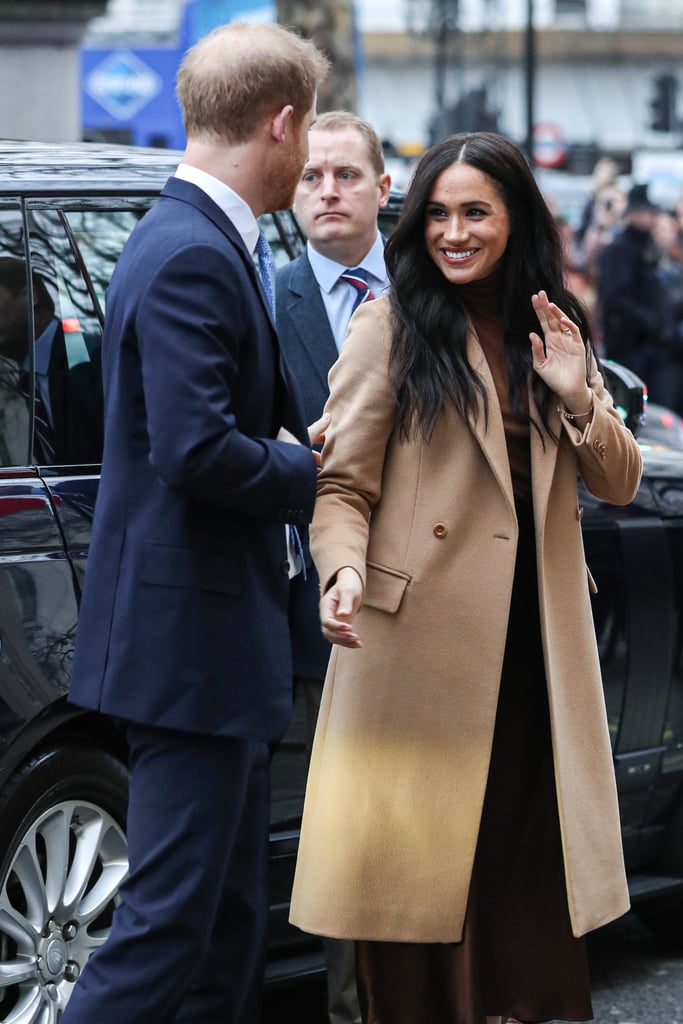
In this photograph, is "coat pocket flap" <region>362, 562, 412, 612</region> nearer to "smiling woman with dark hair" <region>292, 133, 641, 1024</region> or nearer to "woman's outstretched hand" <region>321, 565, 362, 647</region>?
"smiling woman with dark hair" <region>292, 133, 641, 1024</region>

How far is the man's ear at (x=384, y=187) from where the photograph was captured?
4430 mm

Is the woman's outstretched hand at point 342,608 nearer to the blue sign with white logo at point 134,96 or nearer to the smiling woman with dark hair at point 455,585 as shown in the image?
the smiling woman with dark hair at point 455,585

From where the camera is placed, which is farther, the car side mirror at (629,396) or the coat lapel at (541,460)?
the car side mirror at (629,396)

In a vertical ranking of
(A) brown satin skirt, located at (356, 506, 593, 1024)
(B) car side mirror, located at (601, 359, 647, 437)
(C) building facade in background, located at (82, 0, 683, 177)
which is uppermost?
(B) car side mirror, located at (601, 359, 647, 437)

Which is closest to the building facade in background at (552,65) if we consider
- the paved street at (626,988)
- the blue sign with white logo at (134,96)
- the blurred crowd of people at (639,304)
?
the blue sign with white logo at (134,96)

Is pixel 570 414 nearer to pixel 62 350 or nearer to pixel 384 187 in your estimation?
pixel 62 350

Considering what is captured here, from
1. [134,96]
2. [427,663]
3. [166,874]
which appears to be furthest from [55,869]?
[134,96]

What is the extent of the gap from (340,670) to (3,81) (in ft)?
23.4

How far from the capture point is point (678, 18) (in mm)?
63594

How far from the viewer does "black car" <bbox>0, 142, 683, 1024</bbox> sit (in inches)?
135

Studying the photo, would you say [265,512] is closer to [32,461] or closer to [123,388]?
[123,388]

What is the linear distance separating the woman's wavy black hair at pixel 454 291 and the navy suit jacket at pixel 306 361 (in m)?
0.53

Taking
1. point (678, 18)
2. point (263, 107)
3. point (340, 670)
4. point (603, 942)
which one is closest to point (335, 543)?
point (340, 670)

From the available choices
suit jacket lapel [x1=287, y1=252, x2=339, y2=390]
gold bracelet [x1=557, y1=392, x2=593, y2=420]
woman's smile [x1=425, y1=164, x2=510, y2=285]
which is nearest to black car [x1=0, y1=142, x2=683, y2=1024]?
suit jacket lapel [x1=287, y1=252, x2=339, y2=390]
